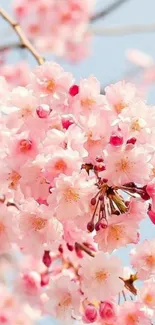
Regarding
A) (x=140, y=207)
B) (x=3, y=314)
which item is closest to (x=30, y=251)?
(x=140, y=207)

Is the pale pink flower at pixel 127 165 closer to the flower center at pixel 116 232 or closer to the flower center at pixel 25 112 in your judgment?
the flower center at pixel 116 232

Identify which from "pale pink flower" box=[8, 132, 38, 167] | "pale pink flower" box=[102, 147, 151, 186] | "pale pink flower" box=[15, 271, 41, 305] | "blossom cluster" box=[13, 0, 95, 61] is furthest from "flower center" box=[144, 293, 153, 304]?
"blossom cluster" box=[13, 0, 95, 61]

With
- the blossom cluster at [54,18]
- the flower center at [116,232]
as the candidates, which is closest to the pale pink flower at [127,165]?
the flower center at [116,232]

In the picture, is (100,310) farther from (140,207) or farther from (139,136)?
(139,136)

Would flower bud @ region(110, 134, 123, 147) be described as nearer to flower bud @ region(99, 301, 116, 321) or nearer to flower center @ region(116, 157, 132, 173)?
flower center @ region(116, 157, 132, 173)

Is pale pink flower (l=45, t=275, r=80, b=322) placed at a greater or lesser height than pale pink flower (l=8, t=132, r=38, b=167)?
lesser

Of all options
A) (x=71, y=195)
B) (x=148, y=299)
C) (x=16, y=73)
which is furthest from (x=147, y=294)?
(x=16, y=73)
